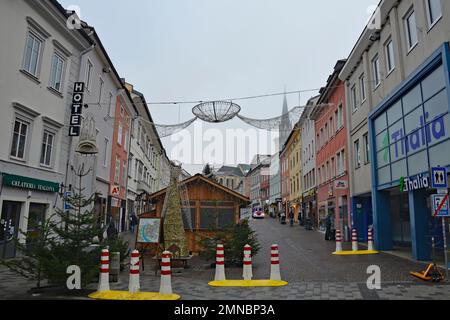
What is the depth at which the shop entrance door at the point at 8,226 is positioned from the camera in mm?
13250

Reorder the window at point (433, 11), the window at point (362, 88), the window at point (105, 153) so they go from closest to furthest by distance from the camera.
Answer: the window at point (433, 11) < the window at point (362, 88) < the window at point (105, 153)

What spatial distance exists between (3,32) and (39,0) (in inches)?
95.1

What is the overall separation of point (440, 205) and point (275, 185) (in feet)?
196

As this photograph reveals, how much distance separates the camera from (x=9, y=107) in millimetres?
13547

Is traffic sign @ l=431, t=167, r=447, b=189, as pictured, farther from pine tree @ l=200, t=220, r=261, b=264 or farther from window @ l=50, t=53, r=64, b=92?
window @ l=50, t=53, r=64, b=92

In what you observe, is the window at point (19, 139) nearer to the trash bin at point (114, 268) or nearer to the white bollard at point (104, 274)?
the trash bin at point (114, 268)

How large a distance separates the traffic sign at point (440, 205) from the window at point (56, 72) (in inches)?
611

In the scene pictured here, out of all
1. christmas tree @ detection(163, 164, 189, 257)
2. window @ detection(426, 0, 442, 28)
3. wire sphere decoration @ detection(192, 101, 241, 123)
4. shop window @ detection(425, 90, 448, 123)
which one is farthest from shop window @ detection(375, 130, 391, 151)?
christmas tree @ detection(163, 164, 189, 257)

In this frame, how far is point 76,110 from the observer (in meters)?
17.7

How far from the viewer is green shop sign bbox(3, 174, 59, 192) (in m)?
13.1

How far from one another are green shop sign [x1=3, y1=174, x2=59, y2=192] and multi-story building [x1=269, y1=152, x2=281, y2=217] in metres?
48.1

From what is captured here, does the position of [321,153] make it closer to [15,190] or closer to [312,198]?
[312,198]

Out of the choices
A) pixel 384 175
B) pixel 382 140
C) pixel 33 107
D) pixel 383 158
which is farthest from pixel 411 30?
pixel 33 107

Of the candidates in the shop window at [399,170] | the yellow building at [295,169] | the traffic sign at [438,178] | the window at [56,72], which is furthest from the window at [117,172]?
the traffic sign at [438,178]
